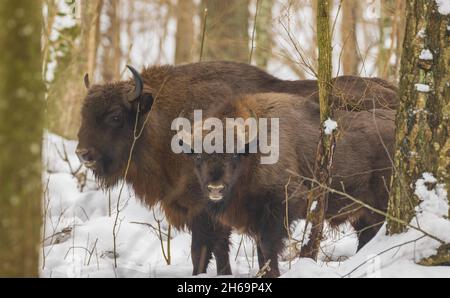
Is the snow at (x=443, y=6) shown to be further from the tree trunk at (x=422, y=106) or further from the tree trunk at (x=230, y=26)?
the tree trunk at (x=230, y=26)

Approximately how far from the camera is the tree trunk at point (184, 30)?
1724 cm

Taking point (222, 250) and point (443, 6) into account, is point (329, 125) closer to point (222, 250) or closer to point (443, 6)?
point (443, 6)

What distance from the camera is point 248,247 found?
29.3 ft

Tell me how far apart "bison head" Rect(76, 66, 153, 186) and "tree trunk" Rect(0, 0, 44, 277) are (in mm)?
3481

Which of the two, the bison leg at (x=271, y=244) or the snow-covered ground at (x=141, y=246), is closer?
the snow-covered ground at (x=141, y=246)

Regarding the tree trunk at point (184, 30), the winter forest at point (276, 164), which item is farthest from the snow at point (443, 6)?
the tree trunk at point (184, 30)

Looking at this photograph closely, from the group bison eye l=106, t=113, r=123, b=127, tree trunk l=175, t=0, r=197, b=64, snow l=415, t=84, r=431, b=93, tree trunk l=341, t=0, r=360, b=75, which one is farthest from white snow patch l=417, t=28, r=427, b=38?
tree trunk l=175, t=0, r=197, b=64

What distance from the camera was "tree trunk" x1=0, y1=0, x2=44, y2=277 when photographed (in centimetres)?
411

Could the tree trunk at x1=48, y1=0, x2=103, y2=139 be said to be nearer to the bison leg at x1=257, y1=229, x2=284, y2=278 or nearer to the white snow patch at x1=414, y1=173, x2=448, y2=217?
the bison leg at x1=257, y1=229, x2=284, y2=278

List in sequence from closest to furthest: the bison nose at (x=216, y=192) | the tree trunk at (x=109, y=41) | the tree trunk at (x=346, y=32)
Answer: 1. the bison nose at (x=216, y=192)
2. the tree trunk at (x=346, y=32)
3. the tree trunk at (x=109, y=41)

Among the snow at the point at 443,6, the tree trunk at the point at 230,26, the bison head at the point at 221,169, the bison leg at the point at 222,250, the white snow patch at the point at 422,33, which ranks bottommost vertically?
the bison leg at the point at 222,250
